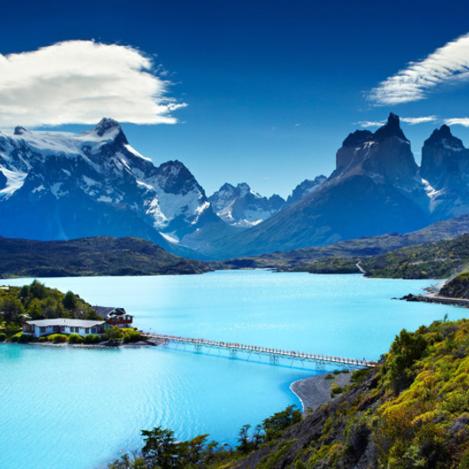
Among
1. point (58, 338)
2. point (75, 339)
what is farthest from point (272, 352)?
point (58, 338)

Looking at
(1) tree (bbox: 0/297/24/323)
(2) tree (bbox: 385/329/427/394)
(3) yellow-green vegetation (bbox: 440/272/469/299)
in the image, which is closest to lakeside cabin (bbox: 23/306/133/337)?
(1) tree (bbox: 0/297/24/323)

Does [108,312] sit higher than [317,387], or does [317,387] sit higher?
[108,312]

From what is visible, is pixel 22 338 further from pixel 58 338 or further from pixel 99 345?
pixel 99 345

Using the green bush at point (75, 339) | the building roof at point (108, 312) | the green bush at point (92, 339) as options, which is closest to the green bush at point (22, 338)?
the green bush at point (75, 339)

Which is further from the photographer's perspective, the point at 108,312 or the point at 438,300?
the point at 438,300

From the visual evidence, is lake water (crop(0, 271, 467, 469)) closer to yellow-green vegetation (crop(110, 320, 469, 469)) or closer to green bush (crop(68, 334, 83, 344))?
green bush (crop(68, 334, 83, 344))

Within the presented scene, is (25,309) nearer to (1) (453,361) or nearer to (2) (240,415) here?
(2) (240,415)

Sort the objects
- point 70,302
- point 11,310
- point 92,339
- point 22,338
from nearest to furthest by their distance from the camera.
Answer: point 92,339
point 22,338
point 11,310
point 70,302

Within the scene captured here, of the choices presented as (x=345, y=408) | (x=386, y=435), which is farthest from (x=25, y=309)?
(x=386, y=435)
